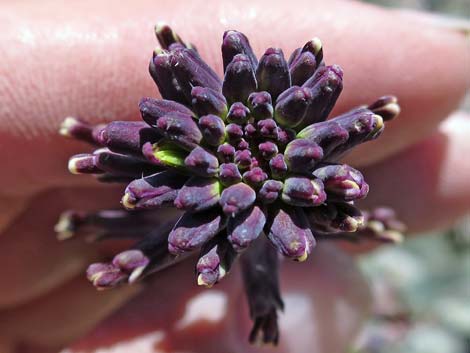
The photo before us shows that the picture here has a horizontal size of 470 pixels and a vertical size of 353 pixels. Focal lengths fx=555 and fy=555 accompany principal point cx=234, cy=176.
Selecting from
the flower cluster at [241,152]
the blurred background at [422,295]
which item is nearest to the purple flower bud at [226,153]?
the flower cluster at [241,152]

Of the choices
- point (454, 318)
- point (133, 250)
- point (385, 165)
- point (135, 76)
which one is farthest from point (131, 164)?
point (454, 318)

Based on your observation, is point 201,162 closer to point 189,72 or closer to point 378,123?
point 189,72

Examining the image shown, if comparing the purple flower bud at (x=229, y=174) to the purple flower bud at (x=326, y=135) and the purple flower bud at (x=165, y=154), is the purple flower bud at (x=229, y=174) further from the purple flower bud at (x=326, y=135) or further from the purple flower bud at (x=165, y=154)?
the purple flower bud at (x=326, y=135)

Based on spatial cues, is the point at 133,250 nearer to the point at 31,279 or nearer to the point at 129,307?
the point at 129,307

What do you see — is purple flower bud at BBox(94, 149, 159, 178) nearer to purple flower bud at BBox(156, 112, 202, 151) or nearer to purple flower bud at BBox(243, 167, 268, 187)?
purple flower bud at BBox(156, 112, 202, 151)

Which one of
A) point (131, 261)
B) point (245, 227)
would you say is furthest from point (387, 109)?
point (131, 261)
